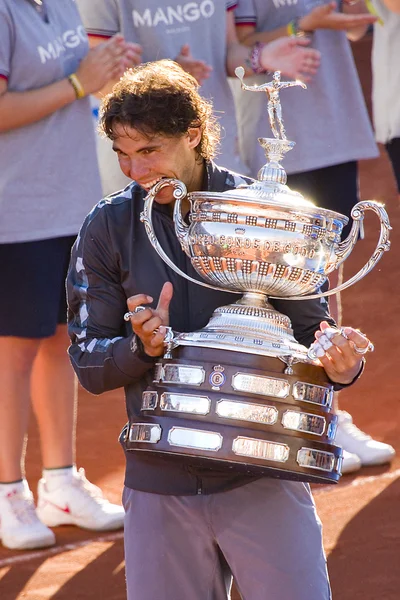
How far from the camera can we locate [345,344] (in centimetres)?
224

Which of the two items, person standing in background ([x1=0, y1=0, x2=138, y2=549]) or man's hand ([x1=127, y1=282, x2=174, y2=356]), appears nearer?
Answer: man's hand ([x1=127, y1=282, x2=174, y2=356])

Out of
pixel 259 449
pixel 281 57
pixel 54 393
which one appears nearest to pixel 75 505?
pixel 54 393

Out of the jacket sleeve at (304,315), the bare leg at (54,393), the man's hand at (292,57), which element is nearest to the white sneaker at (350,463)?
the bare leg at (54,393)

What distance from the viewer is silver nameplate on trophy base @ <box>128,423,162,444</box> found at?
7.52 feet

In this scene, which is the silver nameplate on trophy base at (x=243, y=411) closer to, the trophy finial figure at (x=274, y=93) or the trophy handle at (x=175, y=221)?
the trophy handle at (x=175, y=221)

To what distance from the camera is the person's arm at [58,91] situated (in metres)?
3.67

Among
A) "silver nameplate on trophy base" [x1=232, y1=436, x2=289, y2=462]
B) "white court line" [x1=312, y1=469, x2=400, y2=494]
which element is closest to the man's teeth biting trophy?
"silver nameplate on trophy base" [x1=232, y1=436, x2=289, y2=462]

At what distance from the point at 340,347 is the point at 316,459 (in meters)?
0.23

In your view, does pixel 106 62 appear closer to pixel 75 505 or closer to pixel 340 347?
pixel 75 505

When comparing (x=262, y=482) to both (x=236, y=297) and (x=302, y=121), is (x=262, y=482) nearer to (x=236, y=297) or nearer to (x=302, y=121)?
(x=236, y=297)

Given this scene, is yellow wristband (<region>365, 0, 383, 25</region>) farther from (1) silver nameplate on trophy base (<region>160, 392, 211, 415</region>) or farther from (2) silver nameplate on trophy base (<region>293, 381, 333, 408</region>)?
(1) silver nameplate on trophy base (<region>160, 392, 211, 415</region>)

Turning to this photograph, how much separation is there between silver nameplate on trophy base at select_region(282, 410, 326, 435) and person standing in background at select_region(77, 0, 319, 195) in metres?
1.87

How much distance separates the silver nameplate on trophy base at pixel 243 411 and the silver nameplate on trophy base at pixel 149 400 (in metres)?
0.14

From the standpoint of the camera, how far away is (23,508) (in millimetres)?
3783
